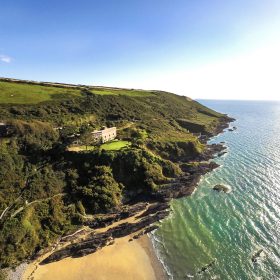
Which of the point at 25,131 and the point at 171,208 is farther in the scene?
the point at 25,131

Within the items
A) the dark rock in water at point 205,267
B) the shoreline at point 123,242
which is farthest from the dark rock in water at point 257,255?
the shoreline at point 123,242

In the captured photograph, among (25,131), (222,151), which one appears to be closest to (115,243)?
(25,131)

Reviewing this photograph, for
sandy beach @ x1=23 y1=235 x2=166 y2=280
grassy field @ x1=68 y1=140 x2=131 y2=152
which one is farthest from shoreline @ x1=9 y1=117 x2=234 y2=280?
grassy field @ x1=68 y1=140 x2=131 y2=152

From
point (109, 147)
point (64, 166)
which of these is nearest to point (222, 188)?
point (109, 147)

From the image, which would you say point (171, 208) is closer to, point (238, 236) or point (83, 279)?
point (238, 236)

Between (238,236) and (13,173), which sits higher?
(13,173)
